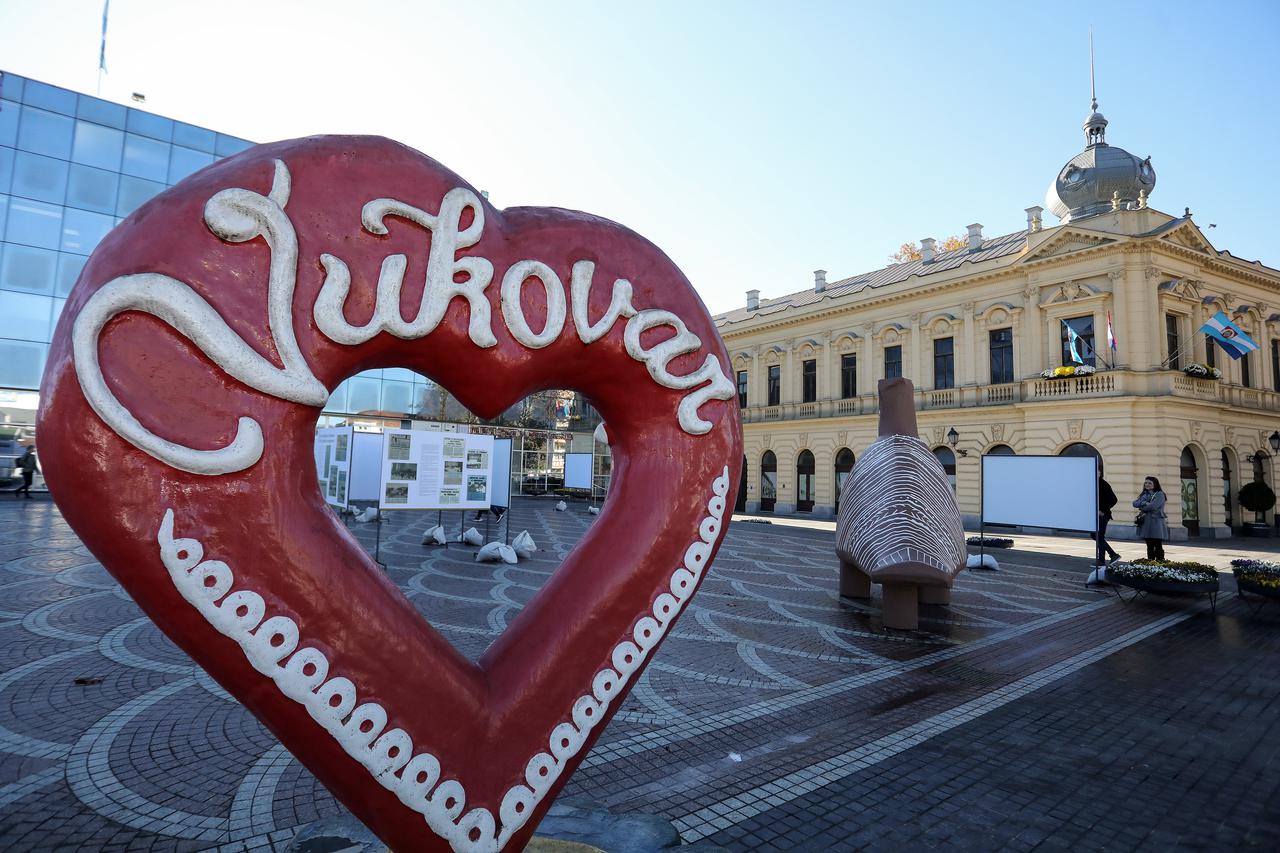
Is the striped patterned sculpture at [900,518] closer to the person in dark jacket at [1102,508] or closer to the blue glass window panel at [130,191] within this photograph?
the person in dark jacket at [1102,508]

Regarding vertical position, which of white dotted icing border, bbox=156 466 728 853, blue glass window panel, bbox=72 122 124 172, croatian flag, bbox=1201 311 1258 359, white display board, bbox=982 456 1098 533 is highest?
blue glass window panel, bbox=72 122 124 172

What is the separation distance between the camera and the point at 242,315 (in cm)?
166

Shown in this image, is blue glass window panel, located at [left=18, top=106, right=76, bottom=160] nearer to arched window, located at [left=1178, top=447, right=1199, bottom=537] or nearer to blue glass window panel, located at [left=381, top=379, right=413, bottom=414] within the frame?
blue glass window panel, located at [left=381, top=379, right=413, bottom=414]

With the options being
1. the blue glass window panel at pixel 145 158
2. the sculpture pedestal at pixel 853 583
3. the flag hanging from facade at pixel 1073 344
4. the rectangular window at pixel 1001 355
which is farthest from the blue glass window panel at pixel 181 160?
the flag hanging from facade at pixel 1073 344

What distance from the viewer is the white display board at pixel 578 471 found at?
76.5ft

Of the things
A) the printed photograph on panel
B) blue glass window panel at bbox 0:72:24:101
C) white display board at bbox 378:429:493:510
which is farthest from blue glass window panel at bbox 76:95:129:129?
the printed photograph on panel

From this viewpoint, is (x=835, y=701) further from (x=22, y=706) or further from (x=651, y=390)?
(x=22, y=706)

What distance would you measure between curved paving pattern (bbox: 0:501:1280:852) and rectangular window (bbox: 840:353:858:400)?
2334 centimetres

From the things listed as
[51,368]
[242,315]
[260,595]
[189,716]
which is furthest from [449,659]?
[189,716]

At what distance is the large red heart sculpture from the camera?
1.59 m

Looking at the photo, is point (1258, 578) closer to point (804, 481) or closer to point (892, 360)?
point (892, 360)

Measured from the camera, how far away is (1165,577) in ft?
31.3

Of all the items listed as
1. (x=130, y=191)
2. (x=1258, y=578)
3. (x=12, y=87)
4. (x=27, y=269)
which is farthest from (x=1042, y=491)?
(x=12, y=87)

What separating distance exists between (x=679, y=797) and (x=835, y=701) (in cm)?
209
